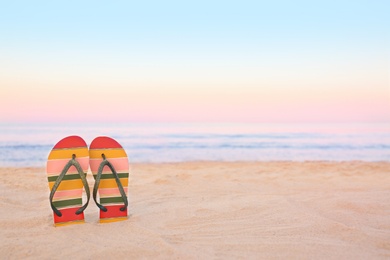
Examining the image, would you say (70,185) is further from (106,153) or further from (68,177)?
(106,153)

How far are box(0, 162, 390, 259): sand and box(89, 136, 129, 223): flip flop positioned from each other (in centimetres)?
14

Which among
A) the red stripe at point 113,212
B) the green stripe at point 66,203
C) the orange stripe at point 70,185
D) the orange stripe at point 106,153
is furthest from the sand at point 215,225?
the orange stripe at point 106,153

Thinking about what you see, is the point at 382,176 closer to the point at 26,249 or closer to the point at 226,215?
the point at 226,215

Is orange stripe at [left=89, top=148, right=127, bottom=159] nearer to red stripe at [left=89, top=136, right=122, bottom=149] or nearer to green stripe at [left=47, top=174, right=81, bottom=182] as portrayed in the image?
red stripe at [left=89, top=136, right=122, bottom=149]

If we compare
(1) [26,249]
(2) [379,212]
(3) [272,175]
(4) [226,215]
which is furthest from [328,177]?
(1) [26,249]

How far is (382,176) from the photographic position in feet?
22.4

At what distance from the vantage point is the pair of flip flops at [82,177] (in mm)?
3590

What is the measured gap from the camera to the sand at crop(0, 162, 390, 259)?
291 centimetres

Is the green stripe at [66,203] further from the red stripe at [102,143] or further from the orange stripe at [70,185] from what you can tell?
the red stripe at [102,143]

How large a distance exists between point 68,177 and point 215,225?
1428 millimetres

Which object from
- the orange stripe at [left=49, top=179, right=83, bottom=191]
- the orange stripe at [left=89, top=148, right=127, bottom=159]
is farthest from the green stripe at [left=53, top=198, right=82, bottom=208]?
the orange stripe at [left=89, top=148, right=127, bottom=159]

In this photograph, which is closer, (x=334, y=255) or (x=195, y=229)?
(x=334, y=255)

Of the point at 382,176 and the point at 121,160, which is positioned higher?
the point at 121,160

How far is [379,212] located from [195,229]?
2.00m
